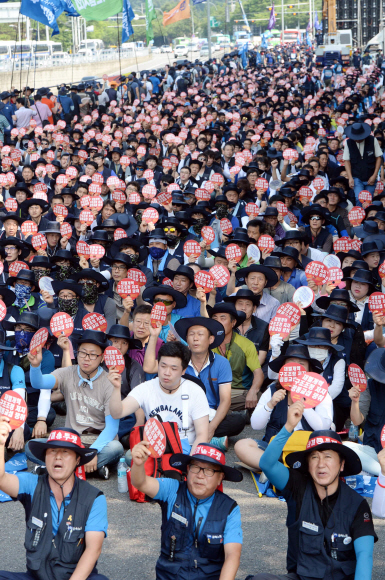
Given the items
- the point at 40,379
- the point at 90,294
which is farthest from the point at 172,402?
the point at 90,294

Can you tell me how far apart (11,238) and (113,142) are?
30.2 ft

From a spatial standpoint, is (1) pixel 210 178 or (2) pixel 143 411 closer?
(2) pixel 143 411

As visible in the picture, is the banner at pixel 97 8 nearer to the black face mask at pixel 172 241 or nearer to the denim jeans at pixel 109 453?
the black face mask at pixel 172 241

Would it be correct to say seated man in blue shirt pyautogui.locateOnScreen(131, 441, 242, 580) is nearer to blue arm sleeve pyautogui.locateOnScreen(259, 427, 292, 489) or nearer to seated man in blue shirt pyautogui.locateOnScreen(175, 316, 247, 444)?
blue arm sleeve pyautogui.locateOnScreen(259, 427, 292, 489)

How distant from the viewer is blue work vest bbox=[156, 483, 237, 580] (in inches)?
171

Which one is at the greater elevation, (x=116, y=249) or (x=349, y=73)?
(x=349, y=73)

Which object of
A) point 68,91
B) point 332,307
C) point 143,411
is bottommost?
point 143,411

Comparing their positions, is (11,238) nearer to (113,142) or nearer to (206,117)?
(113,142)

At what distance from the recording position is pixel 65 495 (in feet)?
14.2

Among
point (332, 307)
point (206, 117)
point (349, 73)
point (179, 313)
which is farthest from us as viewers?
point (349, 73)

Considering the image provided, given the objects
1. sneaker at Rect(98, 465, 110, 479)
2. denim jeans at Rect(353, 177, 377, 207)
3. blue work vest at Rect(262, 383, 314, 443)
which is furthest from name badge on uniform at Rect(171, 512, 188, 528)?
denim jeans at Rect(353, 177, 377, 207)

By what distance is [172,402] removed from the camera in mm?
5926

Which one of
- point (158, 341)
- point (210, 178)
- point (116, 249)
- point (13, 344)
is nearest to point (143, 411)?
point (158, 341)

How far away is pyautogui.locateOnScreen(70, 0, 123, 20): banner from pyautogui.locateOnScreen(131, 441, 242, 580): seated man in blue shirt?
62.6 feet
